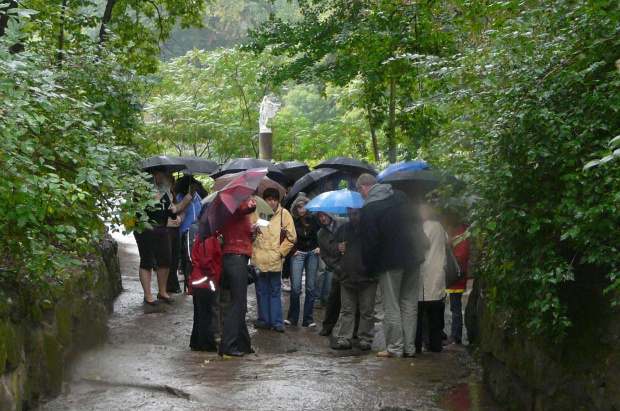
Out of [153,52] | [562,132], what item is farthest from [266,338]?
[153,52]

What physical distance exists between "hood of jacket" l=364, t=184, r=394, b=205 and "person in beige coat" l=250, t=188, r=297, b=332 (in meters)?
1.92

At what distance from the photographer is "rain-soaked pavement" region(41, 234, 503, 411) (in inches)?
293

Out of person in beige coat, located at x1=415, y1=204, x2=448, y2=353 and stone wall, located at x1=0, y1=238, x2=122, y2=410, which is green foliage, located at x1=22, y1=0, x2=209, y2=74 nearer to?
stone wall, located at x1=0, y1=238, x2=122, y2=410

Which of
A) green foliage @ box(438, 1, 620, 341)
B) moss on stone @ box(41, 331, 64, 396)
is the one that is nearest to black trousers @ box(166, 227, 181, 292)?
moss on stone @ box(41, 331, 64, 396)

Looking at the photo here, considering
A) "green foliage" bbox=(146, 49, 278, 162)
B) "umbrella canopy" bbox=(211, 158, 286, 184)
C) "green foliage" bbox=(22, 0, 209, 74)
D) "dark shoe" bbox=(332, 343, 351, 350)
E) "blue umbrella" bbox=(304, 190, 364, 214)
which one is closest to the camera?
"dark shoe" bbox=(332, 343, 351, 350)

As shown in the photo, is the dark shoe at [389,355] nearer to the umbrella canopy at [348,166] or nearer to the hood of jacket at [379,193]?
the hood of jacket at [379,193]

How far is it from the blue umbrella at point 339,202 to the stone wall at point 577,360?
11.9 feet

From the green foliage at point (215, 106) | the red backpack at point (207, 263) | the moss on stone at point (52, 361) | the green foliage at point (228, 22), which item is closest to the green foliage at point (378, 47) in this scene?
the red backpack at point (207, 263)

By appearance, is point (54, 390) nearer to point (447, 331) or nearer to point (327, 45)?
point (447, 331)

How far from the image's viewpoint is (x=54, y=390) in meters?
7.50

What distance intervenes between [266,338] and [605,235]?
22.1 ft

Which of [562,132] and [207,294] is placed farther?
[207,294]

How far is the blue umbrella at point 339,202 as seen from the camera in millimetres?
10383

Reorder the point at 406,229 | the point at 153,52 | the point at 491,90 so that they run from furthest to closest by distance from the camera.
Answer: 1. the point at 153,52
2. the point at 406,229
3. the point at 491,90
